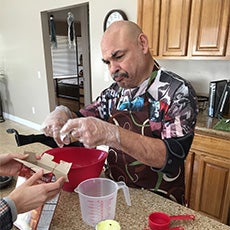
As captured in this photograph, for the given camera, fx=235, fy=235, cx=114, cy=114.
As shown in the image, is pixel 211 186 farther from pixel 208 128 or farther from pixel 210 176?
pixel 208 128

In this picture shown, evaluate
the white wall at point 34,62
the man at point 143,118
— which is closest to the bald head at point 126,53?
the man at point 143,118

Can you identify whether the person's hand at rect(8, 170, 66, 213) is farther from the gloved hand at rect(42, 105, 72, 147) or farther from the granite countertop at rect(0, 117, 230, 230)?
the gloved hand at rect(42, 105, 72, 147)

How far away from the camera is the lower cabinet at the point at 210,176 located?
179cm

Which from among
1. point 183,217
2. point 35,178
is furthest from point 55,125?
point 183,217

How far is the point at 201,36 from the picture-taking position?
6.25 feet

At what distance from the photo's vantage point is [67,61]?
7.82 meters

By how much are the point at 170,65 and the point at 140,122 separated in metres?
1.65

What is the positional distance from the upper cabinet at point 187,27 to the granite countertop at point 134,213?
53.4 inches

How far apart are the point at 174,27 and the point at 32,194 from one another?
185 centimetres

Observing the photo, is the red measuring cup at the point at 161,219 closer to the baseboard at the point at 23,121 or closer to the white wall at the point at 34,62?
the white wall at the point at 34,62

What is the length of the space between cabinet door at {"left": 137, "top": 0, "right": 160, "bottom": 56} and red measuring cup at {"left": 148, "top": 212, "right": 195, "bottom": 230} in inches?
65.4

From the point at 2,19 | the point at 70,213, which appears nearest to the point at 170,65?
the point at 70,213

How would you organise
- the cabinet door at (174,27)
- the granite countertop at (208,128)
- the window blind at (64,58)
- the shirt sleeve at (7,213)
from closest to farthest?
1. the shirt sleeve at (7,213)
2. the granite countertop at (208,128)
3. the cabinet door at (174,27)
4. the window blind at (64,58)

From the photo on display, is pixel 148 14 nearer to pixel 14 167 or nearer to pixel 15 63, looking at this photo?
pixel 14 167
